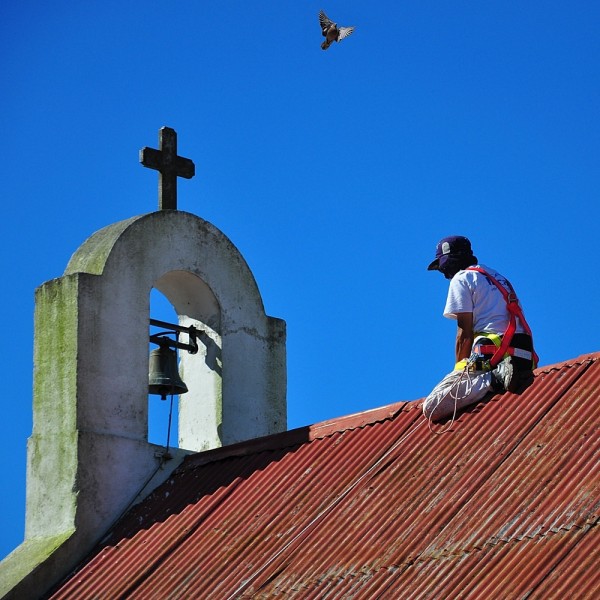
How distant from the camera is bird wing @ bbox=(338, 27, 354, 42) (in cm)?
1372

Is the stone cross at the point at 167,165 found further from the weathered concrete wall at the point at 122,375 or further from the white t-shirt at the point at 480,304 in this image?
the white t-shirt at the point at 480,304

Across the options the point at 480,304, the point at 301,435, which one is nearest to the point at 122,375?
the point at 301,435

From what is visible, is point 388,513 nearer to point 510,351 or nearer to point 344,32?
point 510,351

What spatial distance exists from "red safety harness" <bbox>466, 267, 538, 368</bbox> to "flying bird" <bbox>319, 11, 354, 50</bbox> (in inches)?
123

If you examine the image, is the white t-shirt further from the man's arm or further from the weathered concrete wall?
the weathered concrete wall

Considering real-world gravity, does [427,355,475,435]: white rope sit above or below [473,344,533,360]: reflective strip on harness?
below

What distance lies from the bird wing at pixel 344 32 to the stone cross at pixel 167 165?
2.35 meters

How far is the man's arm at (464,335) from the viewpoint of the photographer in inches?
451

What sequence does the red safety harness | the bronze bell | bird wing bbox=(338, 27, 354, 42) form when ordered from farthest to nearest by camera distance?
the bronze bell, bird wing bbox=(338, 27, 354, 42), the red safety harness

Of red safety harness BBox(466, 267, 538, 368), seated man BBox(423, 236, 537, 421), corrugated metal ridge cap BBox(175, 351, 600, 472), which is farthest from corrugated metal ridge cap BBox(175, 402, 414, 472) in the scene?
red safety harness BBox(466, 267, 538, 368)

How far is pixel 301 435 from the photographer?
13078mm

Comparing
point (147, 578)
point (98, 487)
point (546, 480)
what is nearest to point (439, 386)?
point (546, 480)

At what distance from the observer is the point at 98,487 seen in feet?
44.8

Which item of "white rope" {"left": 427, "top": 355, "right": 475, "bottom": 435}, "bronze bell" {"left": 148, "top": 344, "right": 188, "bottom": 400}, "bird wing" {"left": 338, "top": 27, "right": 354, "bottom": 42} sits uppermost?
"bird wing" {"left": 338, "top": 27, "right": 354, "bottom": 42}
